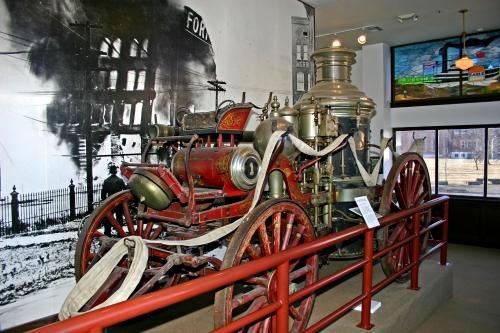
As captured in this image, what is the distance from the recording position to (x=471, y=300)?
17.2ft

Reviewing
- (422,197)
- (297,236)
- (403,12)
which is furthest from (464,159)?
(297,236)

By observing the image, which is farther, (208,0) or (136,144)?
(208,0)

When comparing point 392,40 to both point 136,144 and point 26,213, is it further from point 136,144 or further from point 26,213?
point 26,213

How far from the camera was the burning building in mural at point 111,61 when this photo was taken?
3.84 metres

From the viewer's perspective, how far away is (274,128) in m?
3.61

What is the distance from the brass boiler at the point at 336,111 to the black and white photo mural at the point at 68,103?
55.1 inches

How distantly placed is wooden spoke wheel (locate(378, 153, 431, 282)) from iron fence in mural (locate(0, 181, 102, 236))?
283 centimetres

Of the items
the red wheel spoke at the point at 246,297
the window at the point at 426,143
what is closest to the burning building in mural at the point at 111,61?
the red wheel spoke at the point at 246,297

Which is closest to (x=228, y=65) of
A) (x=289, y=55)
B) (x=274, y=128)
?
(x=289, y=55)

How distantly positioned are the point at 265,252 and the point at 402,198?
7.35ft

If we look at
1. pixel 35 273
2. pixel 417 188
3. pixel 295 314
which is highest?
pixel 417 188

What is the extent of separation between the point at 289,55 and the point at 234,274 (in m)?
5.19

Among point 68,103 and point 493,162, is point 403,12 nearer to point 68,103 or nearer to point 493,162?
point 493,162

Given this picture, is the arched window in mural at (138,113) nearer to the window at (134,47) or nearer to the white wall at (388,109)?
the window at (134,47)
